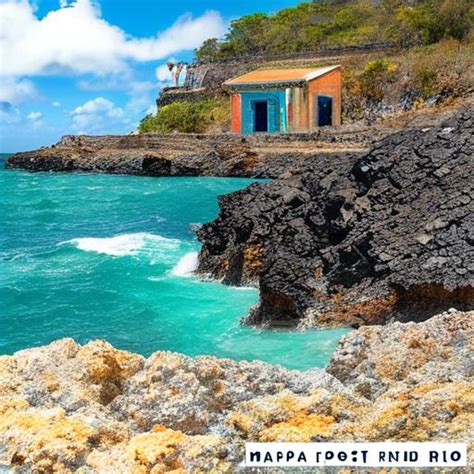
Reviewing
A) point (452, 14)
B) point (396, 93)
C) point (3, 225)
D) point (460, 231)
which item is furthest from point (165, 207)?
point (452, 14)

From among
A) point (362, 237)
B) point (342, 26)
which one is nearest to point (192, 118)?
point (342, 26)

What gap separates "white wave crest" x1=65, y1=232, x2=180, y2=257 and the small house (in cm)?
2436

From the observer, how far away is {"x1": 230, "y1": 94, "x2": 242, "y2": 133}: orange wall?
4641 cm

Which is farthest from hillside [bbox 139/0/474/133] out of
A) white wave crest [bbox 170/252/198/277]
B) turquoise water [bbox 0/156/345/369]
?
white wave crest [bbox 170/252/198/277]

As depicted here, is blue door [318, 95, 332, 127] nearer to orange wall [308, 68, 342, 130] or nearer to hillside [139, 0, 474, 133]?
orange wall [308, 68, 342, 130]

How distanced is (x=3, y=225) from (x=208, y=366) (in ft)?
74.9

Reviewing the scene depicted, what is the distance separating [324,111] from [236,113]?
633cm

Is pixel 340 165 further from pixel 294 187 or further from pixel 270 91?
pixel 270 91

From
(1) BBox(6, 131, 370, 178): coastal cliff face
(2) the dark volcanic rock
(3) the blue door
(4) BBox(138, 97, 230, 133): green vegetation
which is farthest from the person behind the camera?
(4) BBox(138, 97, 230, 133): green vegetation

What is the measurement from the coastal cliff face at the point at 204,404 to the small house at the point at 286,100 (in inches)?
1572

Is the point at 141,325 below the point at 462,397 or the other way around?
below

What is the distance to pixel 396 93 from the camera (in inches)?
1763

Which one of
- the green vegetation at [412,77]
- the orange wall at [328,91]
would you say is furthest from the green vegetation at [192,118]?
the green vegetation at [412,77]

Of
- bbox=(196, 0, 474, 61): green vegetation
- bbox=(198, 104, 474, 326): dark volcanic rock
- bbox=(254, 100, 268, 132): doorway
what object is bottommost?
bbox=(198, 104, 474, 326): dark volcanic rock
